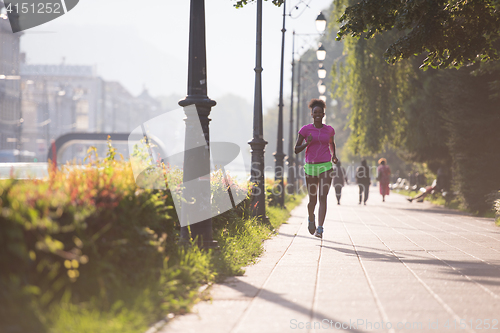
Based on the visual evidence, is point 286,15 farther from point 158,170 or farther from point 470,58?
point 158,170

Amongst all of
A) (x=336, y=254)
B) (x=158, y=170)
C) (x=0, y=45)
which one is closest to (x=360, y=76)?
(x=336, y=254)

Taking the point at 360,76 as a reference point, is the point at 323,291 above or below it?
below

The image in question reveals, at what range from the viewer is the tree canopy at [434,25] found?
868 centimetres

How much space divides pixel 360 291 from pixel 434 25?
5.38 metres

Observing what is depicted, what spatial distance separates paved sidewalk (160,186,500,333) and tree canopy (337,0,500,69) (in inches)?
125

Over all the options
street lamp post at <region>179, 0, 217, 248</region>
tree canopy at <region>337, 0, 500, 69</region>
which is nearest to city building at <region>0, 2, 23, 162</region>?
tree canopy at <region>337, 0, 500, 69</region>

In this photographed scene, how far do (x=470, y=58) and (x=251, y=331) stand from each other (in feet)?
25.0

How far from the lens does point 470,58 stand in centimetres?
980

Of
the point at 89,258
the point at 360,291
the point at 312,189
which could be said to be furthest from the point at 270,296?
the point at 312,189

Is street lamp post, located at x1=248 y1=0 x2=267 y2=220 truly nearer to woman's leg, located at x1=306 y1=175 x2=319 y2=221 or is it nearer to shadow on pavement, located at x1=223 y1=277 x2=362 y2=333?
woman's leg, located at x1=306 y1=175 x2=319 y2=221

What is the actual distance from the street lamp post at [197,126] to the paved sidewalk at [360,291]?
843 millimetres

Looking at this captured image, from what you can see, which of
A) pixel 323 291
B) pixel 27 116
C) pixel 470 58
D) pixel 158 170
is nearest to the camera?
pixel 323 291

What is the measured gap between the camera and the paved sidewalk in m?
4.11

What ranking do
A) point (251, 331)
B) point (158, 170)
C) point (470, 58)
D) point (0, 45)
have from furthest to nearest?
point (0, 45)
point (470, 58)
point (158, 170)
point (251, 331)
